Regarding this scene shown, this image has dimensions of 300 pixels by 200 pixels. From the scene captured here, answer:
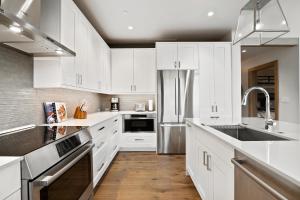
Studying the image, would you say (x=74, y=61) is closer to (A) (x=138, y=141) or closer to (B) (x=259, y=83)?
(A) (x=138, y=141)

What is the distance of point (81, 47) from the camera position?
2742mm

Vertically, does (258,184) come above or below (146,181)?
above

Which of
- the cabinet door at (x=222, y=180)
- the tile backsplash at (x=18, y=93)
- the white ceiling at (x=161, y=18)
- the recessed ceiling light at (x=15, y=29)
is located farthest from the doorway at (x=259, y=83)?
the recessed ceiling light at (x=15, y=29)

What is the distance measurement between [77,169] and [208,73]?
3.39 meters

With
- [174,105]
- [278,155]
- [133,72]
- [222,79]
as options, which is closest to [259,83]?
[222,79]

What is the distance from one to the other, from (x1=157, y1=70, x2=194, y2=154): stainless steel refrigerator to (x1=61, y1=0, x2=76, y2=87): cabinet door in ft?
6.79

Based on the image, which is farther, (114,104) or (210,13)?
(114,104)

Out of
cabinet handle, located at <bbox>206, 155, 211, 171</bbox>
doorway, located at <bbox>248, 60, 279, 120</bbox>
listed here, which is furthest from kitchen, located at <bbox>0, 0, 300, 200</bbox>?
doorway, located at <bbox>248, 60, 279, 120</bbox>

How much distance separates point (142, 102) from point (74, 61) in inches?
105

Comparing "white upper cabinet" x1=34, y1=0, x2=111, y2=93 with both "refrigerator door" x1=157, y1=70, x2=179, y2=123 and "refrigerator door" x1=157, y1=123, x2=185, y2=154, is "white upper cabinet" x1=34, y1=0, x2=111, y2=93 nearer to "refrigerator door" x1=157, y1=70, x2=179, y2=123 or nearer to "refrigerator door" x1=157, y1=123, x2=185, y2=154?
"refrigerator door" x1=157, y1=70, x2=179, y2=123

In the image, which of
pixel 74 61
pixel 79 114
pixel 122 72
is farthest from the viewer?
pixel 122 72

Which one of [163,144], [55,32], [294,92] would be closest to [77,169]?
[55,32]

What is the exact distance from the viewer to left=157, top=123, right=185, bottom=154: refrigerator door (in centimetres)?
415

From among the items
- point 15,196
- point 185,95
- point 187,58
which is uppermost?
point 187,58
